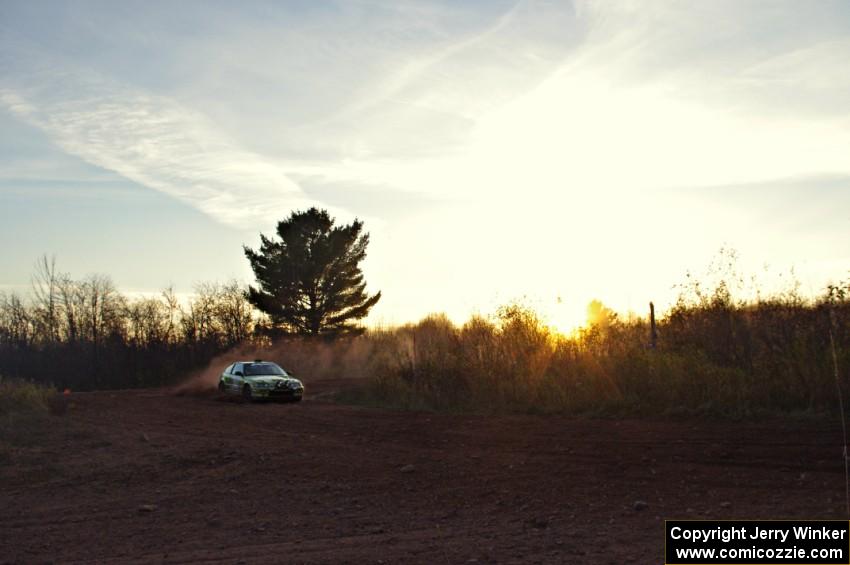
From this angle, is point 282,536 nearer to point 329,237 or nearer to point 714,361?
point 714,361

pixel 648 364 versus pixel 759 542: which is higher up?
pixel 648 364

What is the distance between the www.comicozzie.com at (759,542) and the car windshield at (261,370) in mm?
24247

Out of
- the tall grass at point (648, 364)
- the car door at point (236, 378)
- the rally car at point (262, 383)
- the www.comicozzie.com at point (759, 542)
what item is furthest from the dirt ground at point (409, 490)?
the car door at point (236, 378)

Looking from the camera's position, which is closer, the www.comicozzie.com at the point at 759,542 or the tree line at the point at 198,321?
the www.comicozzie.com at the point at 759,542

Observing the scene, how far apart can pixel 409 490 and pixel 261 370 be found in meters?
21.0

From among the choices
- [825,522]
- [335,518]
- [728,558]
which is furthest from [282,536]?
[825,522]

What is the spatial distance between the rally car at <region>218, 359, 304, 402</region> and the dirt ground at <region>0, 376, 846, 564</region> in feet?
35.3

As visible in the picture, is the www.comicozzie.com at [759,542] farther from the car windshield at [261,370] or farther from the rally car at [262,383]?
the car windshield at [261,370]

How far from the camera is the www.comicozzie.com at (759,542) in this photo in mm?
7031

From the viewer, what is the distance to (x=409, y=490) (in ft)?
36.4

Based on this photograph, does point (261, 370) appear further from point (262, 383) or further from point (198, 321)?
point (198, 321)

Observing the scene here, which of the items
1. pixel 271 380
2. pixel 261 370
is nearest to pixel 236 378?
pixel 261 370

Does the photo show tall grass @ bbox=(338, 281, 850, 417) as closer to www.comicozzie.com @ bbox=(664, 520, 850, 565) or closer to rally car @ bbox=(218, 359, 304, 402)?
rally car @ bbox=(218, 359, 304, 402)

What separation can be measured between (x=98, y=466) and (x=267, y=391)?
583 inches
